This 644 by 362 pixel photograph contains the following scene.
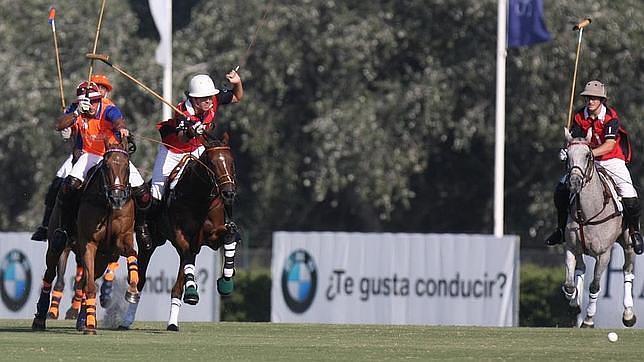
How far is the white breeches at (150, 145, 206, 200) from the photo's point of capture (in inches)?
693

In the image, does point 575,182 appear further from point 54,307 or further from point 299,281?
point 299,281

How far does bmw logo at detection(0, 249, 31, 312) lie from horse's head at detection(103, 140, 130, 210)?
1022 centimetres

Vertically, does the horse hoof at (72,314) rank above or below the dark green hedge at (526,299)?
below

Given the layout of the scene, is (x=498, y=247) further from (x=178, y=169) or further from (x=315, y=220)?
(x=315, y=220)

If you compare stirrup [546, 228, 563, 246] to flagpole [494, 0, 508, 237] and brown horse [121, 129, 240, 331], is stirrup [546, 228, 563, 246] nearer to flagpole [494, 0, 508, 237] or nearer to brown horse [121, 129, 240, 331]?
brown horse [121, 129, 240, 331]

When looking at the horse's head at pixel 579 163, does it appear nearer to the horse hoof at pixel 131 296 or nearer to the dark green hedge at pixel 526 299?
the horse hoof at pixel 131 296

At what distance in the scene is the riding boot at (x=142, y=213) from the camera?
17.1 meters

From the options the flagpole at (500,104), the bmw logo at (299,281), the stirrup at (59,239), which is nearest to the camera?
the stirrup at (59,239)

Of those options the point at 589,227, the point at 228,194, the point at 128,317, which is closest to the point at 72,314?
the point at 128,317

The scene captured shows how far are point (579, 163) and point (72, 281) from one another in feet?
32.2

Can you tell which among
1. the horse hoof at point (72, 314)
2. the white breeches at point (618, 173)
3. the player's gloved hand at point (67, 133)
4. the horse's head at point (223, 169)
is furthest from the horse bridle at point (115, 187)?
the white breeches at point (618, 173)

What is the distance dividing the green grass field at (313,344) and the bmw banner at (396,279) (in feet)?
18.7

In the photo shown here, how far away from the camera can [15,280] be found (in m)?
26.2

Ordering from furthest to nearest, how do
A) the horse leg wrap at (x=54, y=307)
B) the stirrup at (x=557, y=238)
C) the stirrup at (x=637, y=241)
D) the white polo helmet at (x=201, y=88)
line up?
the stirrup at (x=637, y=241)
the stirrup at (x=557, y=238)
the horse leg wrap at (x=54, y=307)
the white polo helmet at (x=201, y=88)
